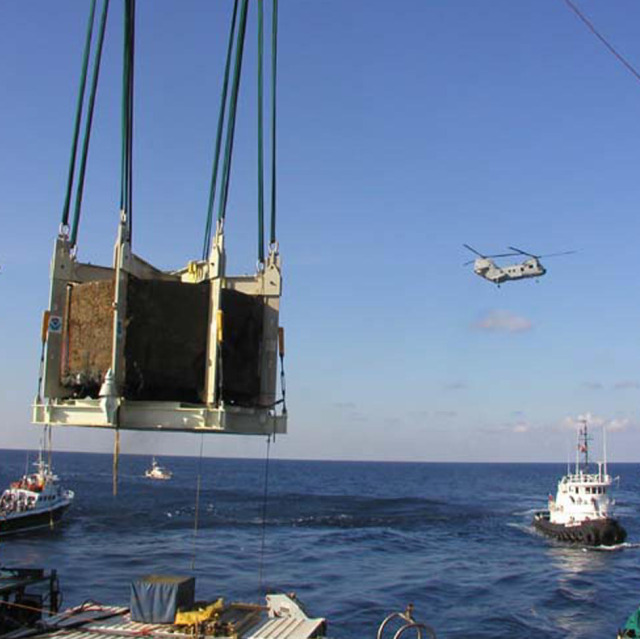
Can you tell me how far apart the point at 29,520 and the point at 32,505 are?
1442 millimetres

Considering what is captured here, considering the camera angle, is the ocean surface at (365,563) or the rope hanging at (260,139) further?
the ocean surface at (365,563)

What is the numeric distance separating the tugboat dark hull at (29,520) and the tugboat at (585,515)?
50.7 meters

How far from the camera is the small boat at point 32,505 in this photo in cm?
7431

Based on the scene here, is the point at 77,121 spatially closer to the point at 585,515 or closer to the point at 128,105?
the point at 128,105

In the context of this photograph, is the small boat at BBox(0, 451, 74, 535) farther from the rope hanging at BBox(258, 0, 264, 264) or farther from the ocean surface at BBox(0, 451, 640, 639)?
the rope hanging at BBox(258, 0, 264, 264)

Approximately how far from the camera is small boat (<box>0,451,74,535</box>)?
244 feet

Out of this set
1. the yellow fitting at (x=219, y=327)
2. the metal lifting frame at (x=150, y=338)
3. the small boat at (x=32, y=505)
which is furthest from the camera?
the small boat at (x=32, y=505)

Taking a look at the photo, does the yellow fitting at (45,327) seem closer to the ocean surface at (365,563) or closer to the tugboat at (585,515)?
the ocean surface at (365,563)

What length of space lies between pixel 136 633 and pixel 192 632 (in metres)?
1.57

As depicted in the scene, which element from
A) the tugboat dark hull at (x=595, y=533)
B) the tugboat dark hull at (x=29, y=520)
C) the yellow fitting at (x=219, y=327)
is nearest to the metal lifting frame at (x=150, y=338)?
the yellow fitting at (x=219, y=327)

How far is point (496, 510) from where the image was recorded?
119 meters

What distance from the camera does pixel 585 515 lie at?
7825cm

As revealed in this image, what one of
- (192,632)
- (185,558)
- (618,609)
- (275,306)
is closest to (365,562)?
(185,558)

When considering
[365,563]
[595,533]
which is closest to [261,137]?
[365,563]
